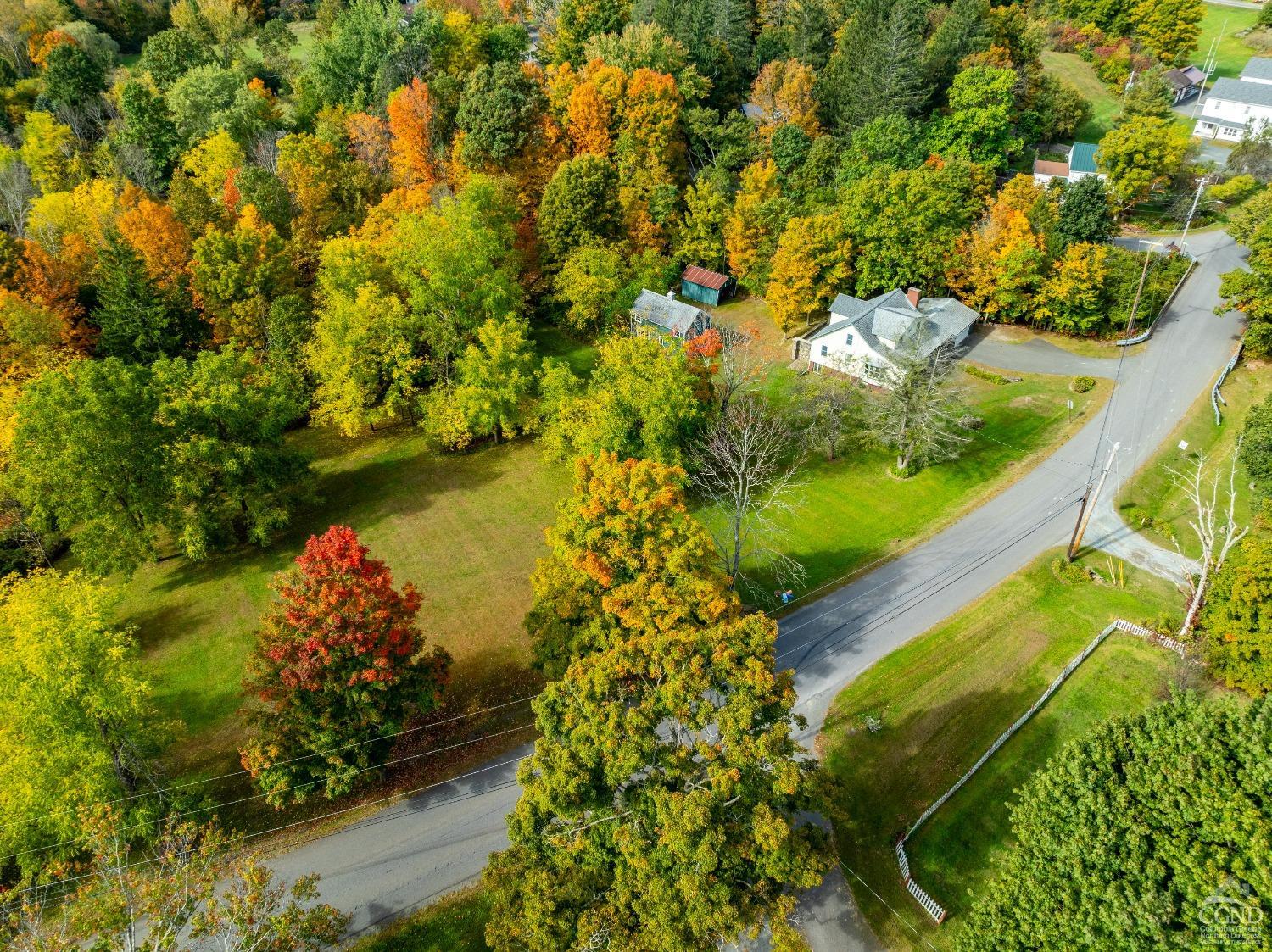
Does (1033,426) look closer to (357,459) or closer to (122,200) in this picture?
(357,459)

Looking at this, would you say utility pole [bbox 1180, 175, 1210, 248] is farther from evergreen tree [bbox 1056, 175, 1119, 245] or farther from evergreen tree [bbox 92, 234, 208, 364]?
evergreen tree [bbox 92, 234, 208, 364]

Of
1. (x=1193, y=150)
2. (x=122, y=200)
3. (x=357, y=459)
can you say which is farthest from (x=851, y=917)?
(x=1193, y=150)

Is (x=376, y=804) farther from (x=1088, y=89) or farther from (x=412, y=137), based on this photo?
(x=1088, y=89)

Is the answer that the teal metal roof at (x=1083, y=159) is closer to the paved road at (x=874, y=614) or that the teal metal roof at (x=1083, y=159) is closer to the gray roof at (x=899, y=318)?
the paved road at (x=874, y=614)

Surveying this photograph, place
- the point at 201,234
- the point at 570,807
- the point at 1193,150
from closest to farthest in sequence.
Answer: the point at 570,807 < the point at 201,234 < the point at 1193,150

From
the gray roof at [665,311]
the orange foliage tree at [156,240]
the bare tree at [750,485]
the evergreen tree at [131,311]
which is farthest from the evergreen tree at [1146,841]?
the orange foliage tree at [156,240]

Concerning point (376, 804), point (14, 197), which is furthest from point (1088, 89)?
point (14, 197)
